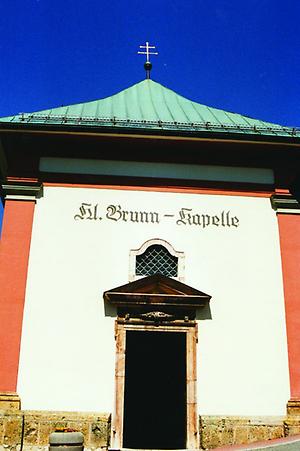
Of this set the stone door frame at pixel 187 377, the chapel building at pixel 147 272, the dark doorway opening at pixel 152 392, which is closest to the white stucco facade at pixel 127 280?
the chapel building at pixel 147 272

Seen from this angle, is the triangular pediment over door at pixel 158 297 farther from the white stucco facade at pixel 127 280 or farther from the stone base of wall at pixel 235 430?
the stone base of wall at pixel 235 430

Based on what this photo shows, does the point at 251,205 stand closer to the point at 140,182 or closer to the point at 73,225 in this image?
the point at 140,182

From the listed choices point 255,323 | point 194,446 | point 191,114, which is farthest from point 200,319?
point 191,114

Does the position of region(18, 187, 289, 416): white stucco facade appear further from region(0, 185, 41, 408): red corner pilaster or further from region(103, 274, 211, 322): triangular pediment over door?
region(103, 274, 211, 322): triangular pediment over door

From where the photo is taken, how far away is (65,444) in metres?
8.38

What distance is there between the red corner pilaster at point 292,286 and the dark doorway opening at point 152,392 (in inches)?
114

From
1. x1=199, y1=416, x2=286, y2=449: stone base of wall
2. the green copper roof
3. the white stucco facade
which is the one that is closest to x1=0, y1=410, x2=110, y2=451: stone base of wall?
the white stucco facade

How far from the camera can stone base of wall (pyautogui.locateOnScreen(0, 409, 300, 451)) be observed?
9.70 metres

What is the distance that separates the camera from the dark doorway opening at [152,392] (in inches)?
514

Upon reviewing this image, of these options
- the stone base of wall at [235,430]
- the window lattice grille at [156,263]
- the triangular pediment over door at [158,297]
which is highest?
the window lattice grille at [156,263]

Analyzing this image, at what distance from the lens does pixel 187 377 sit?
10.6m

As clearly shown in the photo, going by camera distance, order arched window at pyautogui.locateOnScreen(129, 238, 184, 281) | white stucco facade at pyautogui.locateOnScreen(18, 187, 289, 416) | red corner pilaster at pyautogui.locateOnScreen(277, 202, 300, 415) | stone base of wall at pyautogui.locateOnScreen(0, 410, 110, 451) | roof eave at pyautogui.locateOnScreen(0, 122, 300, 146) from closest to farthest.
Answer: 1. stone base of wall at pyautogui.locateOnScreen(0, 410, 110, 451)
2. white stucco facade at pyautogui.locateOnScreen(18, 187, 289, 416)
3. red corner pilaster at pyautogui.locateOnScreen(277, 202, 300, 415)
4. arched window at pyautogui.locateOnScreen(129, 238, 184, 281)
5. roof eave at pyautogui.locateOnScreen(0, 122, 300, 146)

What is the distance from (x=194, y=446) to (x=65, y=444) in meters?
2.82

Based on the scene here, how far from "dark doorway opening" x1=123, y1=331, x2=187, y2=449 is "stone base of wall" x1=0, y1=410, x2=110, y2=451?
304 centimetres
